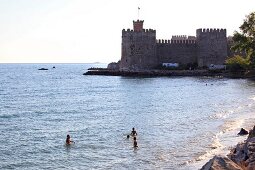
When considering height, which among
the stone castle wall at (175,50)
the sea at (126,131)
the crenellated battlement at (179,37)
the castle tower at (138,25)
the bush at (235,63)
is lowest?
the sea at (126,131)

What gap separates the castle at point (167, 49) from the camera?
71875 mm

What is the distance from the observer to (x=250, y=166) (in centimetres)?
1185

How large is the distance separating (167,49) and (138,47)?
548cm

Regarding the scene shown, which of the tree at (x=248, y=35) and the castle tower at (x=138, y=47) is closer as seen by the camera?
the tree at (x=248, y=35)

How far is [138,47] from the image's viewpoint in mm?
71812

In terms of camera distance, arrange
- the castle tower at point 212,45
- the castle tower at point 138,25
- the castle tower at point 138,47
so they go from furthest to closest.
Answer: the castle tower at point 212,45 < the castle tower at point 138,25 < the castle tower at point 138,47

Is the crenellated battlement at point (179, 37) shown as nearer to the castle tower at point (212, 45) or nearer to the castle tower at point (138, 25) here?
the castle tower at point (212, 45)

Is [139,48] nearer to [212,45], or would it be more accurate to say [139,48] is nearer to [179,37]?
[212,45]

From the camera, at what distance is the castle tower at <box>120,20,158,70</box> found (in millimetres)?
71625

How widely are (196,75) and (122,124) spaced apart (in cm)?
4575

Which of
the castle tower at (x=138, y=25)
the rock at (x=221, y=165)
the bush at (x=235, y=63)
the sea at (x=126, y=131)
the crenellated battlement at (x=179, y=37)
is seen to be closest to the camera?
the rock at (x=221, y=165)

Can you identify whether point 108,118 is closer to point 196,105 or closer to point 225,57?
point 196,105

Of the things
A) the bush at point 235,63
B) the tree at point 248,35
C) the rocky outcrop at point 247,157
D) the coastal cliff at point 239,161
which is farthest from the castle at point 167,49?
the rocky outcrop at point 247,157

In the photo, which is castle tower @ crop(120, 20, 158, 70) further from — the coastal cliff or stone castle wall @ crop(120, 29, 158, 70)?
the coastal cliff
